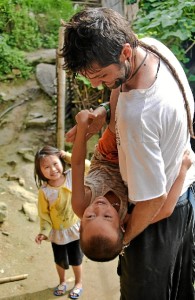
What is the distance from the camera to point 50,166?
2709 millimetres

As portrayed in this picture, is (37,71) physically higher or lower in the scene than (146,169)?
lower

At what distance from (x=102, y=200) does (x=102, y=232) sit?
0.45 feet

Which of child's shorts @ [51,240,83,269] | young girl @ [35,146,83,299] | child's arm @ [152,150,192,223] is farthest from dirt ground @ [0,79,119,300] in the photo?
child's arm @ [152,150,192,223]

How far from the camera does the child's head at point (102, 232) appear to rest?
1.61 m

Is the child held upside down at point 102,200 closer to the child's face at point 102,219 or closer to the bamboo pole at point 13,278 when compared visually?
the child's face at point 102,219

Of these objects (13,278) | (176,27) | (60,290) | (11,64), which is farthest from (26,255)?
(11,64)

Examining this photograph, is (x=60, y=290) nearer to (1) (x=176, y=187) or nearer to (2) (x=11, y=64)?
(1) (x=176, y=187)

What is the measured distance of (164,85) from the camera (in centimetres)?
133

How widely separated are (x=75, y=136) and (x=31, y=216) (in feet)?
9.36

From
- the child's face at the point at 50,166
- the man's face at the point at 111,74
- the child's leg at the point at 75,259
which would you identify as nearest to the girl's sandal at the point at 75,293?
the child's leg at the point at 75,259

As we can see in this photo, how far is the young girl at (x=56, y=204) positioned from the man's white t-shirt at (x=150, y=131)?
139 centimetres

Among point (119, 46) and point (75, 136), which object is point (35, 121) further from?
point (119, 46)

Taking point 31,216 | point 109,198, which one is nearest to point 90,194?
point 109,198

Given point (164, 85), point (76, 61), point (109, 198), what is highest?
point (76, 61)
